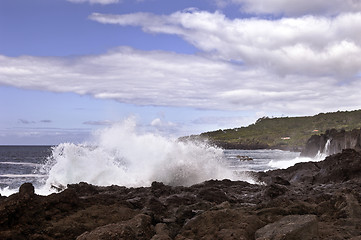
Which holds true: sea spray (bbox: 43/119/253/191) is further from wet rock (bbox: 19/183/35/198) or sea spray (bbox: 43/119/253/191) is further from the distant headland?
the distant headland

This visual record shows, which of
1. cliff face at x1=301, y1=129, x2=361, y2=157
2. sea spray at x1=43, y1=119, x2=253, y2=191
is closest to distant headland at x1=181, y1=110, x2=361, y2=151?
cliff face at x1=301, y1=129, x2=361, y2=157

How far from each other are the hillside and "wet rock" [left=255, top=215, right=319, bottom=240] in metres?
124

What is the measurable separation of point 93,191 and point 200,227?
6.86 m

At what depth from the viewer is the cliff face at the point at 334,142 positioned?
46.8 metres

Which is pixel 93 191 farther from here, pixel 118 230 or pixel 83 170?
pixel 83 170

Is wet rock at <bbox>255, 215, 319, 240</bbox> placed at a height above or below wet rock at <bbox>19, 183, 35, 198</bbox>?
below

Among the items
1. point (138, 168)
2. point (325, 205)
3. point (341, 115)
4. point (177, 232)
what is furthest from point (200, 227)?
point (341, 115)

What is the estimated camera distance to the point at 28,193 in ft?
25.3

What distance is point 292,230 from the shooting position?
603cm

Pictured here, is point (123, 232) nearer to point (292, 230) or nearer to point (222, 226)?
point (222, 226)

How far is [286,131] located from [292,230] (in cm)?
16525

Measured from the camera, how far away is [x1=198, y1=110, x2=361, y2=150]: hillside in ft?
468

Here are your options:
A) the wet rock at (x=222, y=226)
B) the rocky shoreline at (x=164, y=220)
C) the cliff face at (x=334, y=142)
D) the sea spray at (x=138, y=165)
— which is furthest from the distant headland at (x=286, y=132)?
the wet rock at (x=222, y=226)

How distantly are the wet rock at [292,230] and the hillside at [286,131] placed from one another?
12414cm
